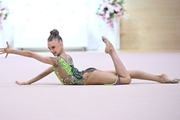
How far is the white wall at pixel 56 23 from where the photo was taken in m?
8.36

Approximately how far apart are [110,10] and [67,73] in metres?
5.81

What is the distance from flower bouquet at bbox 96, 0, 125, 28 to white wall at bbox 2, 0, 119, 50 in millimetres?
244

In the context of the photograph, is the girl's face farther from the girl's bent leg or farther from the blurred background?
the blurred background

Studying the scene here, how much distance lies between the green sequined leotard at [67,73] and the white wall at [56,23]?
5.70 m

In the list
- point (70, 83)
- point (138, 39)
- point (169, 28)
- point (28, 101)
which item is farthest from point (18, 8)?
point (28, 101)

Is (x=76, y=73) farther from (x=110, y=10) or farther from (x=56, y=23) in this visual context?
(x=56, y=23)

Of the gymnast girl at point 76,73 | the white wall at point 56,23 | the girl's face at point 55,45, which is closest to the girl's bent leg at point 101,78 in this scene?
the gymnast girl at point 76,73

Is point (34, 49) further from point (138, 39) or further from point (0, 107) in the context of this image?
point (0, 107)

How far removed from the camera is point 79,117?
5.00 ft

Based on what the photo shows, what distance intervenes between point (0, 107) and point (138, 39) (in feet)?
23.9

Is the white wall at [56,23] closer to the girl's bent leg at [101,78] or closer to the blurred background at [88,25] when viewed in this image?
the blurred background at [88,25]

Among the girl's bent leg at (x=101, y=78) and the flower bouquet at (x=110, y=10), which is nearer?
the girl's bent leg at (x=101, y=78)

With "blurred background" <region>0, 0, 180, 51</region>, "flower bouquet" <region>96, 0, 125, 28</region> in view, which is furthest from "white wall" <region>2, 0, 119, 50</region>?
"flower bouquet" <region>96, 0, 125, 28</region>

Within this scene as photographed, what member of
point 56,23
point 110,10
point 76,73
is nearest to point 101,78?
point 76,73
